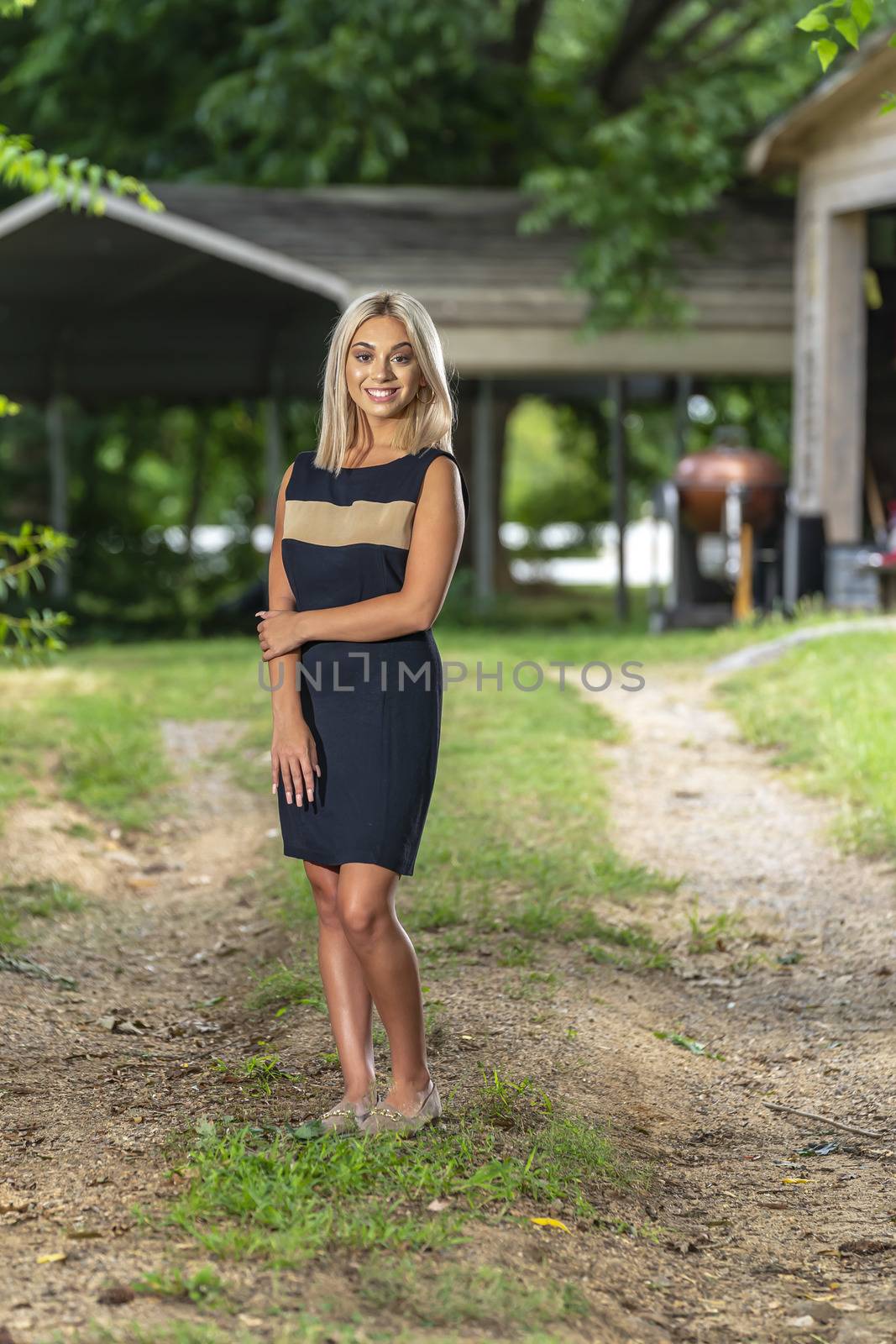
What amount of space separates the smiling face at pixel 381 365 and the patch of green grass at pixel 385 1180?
5.74 feet

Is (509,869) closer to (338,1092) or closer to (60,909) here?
(60,909)

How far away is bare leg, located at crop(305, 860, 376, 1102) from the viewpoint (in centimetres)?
365

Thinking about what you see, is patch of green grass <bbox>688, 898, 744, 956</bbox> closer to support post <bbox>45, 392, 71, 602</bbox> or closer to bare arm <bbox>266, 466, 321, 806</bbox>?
bare arm <bbox>266, 466, 321, 806</bbox>

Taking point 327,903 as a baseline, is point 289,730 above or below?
above

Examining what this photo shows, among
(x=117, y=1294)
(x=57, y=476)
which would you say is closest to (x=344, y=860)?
(x=117, y=1294)

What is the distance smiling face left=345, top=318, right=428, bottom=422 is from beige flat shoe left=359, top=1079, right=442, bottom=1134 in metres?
1.69

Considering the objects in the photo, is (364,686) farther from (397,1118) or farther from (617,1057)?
(617,1057)

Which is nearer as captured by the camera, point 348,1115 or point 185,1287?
point 185,1287

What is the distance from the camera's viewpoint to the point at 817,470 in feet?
41.3

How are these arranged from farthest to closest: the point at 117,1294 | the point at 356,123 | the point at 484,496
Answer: the point at 484,496 < the point at 356,123 < the point at 117,1294

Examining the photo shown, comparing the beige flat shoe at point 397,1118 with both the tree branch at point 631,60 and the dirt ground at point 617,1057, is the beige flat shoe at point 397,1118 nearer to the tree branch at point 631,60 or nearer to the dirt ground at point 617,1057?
the dirt ground at point 617,1057

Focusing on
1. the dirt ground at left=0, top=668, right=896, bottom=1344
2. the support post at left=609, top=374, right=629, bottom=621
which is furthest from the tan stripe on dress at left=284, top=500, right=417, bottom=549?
the support post at left=609, top=374, right=629, bottom=621

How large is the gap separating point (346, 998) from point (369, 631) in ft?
2.99

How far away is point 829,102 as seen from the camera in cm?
1188
